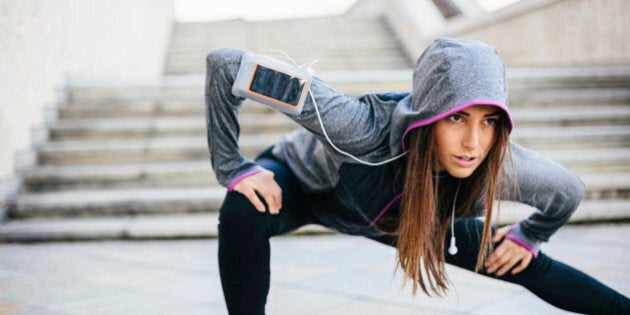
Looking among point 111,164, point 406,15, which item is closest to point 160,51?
point 406,15

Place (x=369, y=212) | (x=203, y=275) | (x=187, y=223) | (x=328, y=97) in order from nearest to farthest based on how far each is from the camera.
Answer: (x=328, y=97)
(x=369, y=212)
(x=203, y=275)
(x=187, y=223)

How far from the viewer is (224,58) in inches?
69.5

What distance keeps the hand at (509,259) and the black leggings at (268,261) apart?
0.09 feet

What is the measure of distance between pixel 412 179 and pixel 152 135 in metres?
3.80

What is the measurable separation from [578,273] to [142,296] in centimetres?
180

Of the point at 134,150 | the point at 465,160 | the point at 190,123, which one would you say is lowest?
the point at 134,150

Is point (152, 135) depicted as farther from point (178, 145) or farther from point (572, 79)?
point (572, 79)

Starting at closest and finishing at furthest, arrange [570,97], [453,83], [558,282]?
1. [453,83]
2. [558,282]
3. [570,97]

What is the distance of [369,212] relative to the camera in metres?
1.95

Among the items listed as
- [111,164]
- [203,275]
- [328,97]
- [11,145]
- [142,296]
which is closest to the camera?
[328,97]

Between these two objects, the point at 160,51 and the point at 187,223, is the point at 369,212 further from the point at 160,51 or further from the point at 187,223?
the point at 160,51

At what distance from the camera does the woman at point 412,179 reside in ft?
5.52

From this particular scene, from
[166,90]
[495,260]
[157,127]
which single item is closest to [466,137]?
[495,260]

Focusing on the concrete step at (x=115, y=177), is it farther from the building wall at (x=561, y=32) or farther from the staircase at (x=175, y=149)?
the building wall at (x=561, y=32)
